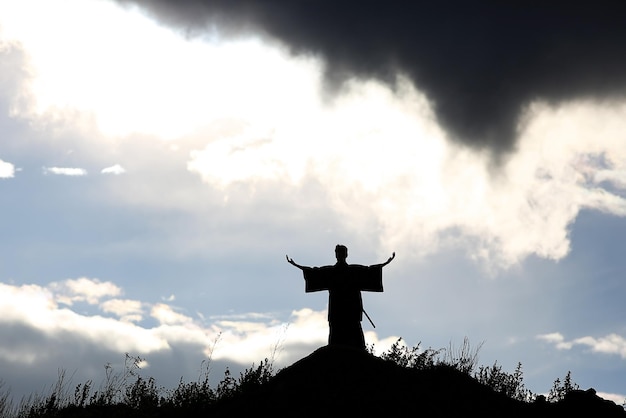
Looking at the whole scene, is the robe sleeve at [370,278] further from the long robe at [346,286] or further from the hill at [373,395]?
the hill at [373,395]

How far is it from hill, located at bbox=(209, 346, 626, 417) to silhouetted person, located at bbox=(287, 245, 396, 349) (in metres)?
1.23

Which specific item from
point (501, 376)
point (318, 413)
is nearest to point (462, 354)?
point (501, 376)

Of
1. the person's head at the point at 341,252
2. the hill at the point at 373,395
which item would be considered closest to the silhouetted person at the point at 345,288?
the person's head at the point at 341,252

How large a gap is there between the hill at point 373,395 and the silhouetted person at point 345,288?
1.23 metres

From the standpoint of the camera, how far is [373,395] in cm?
1089

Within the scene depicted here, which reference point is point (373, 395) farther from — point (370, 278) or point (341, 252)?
point (341, 252)

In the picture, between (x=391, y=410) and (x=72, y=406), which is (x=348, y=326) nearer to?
(x=391, y=410)

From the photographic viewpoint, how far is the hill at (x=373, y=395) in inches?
422

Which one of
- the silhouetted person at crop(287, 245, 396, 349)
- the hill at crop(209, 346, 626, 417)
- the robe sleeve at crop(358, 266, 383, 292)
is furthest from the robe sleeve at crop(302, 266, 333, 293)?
the hill at crop(209, 346, 626, 417)

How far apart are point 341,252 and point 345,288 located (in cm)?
81

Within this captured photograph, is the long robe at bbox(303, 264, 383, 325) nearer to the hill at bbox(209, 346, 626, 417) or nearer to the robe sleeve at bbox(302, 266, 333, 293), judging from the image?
the robe sleeve at bbox(302, 266, 333, 293)

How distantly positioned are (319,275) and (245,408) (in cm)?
371

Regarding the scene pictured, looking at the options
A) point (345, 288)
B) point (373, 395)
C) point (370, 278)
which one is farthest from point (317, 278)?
point (373, 395)

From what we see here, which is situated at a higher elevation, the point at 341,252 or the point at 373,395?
the point at 341,252
